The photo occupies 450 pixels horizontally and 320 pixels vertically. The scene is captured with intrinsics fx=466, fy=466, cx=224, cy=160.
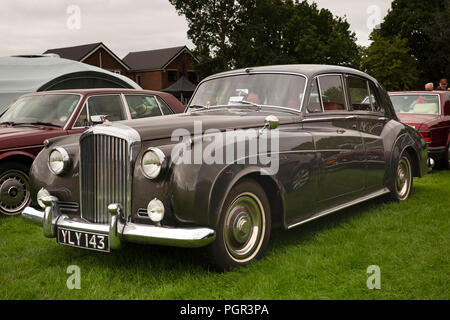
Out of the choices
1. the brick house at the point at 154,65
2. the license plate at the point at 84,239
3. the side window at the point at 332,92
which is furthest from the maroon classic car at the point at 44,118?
the brick house at the point at 154,65

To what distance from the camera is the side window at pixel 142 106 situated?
7.41 metres

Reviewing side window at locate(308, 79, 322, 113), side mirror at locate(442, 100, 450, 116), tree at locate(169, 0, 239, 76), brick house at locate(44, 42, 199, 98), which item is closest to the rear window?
side mirror at locate(442, 100, 450, 116)

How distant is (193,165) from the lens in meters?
3.51

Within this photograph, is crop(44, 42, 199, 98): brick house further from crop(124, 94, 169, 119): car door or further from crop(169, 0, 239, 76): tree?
crop(124, 94, 169, 119): car door

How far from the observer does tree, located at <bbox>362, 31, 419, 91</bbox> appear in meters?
35.4

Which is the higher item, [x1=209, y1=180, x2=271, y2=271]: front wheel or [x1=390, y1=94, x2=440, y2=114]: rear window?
[x1=390, y1=94, x2=440, y2=114]: rear window

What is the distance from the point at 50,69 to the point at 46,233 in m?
10.4

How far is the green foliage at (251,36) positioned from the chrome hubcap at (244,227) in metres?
33.6

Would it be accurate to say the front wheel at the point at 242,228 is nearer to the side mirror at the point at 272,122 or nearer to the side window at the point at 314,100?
the side mirror at the point at 272,122

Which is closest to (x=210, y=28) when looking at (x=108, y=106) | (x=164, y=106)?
(x=164, y=106)

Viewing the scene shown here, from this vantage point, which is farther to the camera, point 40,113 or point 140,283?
point 40,113

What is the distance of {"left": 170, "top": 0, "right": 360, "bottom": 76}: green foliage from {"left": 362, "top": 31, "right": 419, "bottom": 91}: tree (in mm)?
3693
